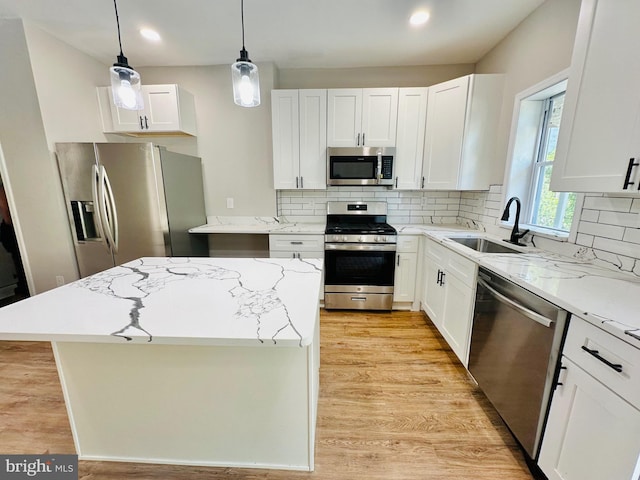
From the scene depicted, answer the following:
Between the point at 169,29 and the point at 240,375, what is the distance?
2816 millimetres

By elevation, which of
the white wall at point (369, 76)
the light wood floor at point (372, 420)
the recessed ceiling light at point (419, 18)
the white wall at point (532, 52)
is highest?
the recessed ceiling light at point (419, 18)

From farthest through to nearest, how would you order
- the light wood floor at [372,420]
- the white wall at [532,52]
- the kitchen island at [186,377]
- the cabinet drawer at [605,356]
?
the white wall at [532,52] → the light wood floor at [372,420] → the kitchen island at [186,377] → the cabinet drawer at [605,356]

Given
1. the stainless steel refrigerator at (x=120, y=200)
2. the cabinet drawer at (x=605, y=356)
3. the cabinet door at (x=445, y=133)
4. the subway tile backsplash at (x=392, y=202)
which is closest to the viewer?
the cabinet drawer at (x=605, y=356)

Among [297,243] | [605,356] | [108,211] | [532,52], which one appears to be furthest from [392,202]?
[108,211]

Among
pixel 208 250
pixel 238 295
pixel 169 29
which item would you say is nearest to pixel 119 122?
pixel 169 29

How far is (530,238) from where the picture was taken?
6.60ft

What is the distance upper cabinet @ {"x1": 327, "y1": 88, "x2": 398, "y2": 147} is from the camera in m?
2.73

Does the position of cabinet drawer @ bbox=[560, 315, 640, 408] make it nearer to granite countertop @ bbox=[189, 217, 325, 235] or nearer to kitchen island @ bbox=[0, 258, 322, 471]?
kitchen island @ bbox=[0, 258, 322, 471]

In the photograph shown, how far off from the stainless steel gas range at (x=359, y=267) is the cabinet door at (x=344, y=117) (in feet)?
3.17

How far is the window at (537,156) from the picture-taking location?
6.41 feet

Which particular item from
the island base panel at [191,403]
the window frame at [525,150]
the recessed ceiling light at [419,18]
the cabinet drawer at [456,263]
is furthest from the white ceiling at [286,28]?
the island base panel at [191,403]

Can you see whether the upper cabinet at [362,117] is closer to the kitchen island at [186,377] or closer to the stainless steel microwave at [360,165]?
the stainless steel microwave at [360,165]

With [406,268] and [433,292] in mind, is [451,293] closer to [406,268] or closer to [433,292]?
[433,292]

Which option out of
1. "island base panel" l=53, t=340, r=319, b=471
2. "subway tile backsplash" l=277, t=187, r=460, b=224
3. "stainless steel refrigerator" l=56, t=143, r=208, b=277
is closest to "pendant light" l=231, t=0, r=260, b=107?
"island base panel" l=53, t=340, r=319, b=471
